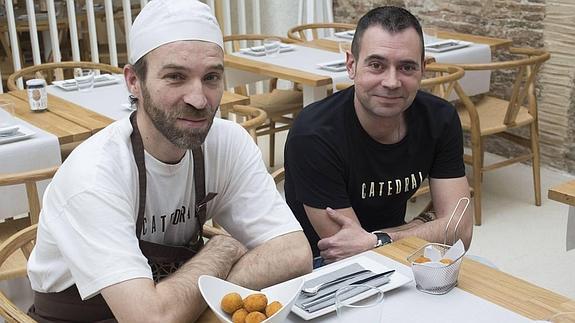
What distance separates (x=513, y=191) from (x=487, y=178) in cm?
23

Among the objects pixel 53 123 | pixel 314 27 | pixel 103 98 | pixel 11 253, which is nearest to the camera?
pixel 11 253

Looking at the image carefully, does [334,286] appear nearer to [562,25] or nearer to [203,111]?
[203,111]

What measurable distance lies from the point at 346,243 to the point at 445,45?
2.78 meters

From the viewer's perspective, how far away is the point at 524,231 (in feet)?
12.9

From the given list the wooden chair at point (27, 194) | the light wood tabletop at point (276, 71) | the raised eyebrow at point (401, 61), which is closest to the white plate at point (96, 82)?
the light wood tabletop at point (276, 71)

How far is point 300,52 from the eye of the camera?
4598 mm

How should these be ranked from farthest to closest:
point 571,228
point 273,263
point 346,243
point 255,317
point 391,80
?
point 571,228, point 391,80, point 346,243, point 273,263, point 255,317

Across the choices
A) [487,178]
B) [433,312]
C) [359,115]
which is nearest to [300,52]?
[487,178]

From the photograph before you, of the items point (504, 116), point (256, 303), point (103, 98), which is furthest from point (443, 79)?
point (256, 303)

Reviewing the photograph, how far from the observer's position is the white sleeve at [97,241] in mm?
1522

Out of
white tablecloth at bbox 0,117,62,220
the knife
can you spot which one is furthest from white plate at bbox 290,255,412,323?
white tablecloth at bbox 0,117,62,220

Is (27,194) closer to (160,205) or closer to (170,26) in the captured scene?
(160,205)

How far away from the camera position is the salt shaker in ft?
11.0

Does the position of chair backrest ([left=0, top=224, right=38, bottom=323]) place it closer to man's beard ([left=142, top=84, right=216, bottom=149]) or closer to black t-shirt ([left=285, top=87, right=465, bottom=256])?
man's beard ([left=142, top=84, right=216, bottom=149])
